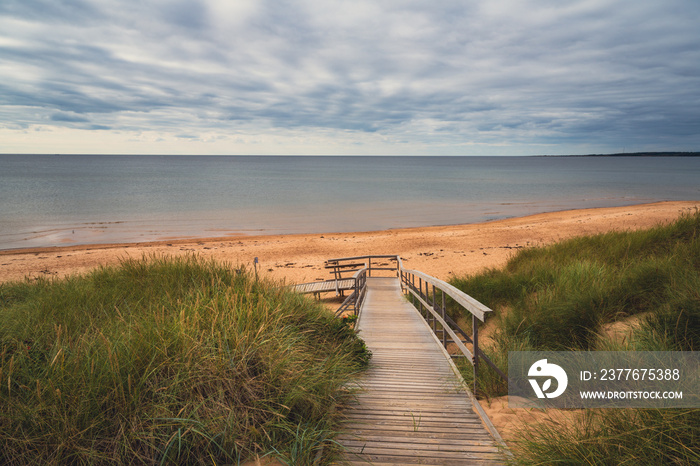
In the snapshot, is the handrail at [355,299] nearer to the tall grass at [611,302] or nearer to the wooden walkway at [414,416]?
the wooden walkway at [414,416]

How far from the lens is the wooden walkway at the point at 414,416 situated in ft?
9.34

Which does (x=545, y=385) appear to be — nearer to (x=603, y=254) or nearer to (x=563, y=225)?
(x=603, y=254)

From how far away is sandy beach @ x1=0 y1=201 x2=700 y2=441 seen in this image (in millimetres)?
16344

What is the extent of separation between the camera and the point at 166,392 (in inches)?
109

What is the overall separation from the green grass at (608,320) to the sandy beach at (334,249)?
19.1ft

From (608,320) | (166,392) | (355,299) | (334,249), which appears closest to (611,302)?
(608,320)

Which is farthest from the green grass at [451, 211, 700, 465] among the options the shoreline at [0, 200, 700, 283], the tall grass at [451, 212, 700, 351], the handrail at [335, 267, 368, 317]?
the shoreline at [0, 200, 700, 283]

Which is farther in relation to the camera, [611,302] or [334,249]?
[334,249]

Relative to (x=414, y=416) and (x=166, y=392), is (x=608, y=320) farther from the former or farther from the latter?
(x=166, y=392)

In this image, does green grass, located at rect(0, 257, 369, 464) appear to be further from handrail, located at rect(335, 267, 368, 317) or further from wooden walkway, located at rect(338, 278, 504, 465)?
handrail, located at rect(335, 267, 368, 317)

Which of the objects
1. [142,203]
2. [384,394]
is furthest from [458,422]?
[142,203]

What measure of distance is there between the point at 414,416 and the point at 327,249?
1814 cm

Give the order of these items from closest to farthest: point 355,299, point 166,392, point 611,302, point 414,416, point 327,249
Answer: point 166,392 < point 414,416 < point 611,302 < point 355,299 < point 327,249

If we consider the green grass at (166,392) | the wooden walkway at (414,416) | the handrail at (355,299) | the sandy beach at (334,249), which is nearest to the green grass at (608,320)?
the wooden walkway at (414,416)
